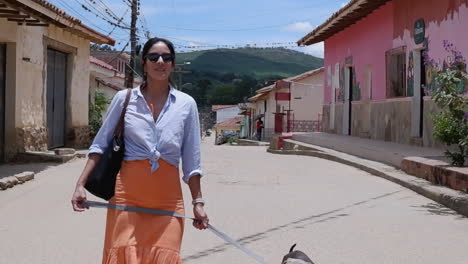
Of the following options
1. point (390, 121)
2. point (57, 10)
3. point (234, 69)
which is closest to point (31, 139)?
point (57, 10)

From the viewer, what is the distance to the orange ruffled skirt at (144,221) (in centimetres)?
329

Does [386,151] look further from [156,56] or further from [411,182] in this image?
[156,56]

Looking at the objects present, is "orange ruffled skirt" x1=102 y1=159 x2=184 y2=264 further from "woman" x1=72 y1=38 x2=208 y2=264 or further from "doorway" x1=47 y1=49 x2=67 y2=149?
"doorway" x1=47 y1=49 x2=67 y2=149

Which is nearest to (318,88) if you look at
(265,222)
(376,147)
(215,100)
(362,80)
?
(362,80)

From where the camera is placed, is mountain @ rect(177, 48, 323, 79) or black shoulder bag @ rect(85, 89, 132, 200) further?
mountain @ rect(177, 48, 323, 79)

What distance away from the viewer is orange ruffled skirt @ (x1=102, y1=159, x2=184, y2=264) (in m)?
3.29

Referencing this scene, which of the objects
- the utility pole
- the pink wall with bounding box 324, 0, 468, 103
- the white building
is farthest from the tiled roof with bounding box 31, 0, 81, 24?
the white building

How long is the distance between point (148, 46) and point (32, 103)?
11.9m

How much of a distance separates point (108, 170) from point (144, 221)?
0.34m

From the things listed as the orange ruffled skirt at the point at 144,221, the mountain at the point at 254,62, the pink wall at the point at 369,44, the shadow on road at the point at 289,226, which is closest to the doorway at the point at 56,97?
the pink wall at the point at 369,44

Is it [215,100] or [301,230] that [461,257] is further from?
[215,100]

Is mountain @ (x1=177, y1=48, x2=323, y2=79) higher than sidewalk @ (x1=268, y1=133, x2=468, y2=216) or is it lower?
higher

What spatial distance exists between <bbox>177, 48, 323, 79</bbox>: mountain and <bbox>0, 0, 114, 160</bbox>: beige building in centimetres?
13211

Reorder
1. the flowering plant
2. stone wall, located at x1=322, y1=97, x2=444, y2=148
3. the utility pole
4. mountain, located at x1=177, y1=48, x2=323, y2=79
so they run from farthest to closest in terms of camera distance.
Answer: mountain, located at x1=177, y1=48, x2=323, y2=79, the utility pole, stone wall, located at x1=322, y1=97, x2=444, y2=148, the flowering plant
